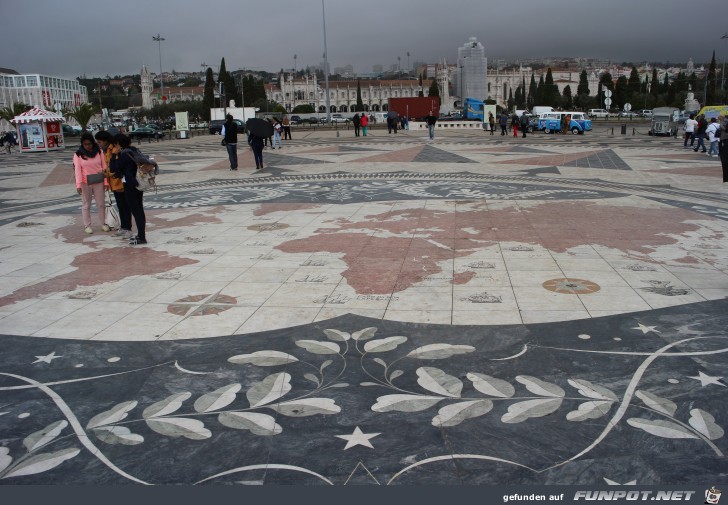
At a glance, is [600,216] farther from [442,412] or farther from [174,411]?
[174,411]

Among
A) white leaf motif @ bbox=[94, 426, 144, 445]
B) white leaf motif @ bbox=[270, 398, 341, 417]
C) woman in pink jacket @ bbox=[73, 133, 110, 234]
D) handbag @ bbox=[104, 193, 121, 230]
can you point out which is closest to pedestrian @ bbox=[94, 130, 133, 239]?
woman in pink jacket @ bbox=[73, 133, 110, 234]

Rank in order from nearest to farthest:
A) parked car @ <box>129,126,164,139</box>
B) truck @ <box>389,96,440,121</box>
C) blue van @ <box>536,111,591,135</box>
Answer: blue van @ <box>536,111,591,135</box>, parked car @ <box>129,126,164,139</box>, truck @ <box>389,96,440,121</box>

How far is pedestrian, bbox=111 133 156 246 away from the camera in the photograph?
846 centimetres

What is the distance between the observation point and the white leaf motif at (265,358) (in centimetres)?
457

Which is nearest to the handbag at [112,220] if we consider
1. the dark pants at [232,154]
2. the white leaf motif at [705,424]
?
the dark pants at [232,154]

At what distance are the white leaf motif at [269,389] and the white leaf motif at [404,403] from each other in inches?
26.9

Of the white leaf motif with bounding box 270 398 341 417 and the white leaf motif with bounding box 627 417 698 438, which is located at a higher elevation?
the white leaf motif with bounding box 270 398 341 417

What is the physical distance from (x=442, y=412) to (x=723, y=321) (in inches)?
120

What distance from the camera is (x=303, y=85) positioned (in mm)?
153250

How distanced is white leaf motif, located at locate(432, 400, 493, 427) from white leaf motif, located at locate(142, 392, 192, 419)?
1.71 m

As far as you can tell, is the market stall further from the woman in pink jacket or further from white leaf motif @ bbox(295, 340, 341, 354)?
white leaf motif @ bbox(295, 340, 341, 354)

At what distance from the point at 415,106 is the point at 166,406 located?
4930cm

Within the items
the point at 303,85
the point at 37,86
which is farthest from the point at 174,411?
the point at 303,85

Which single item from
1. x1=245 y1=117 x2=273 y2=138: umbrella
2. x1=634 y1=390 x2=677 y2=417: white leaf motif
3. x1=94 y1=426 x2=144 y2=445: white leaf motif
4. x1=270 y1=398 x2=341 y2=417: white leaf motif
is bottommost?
x1=634 y1=390 x2=677 y2=417: white leaf motif
